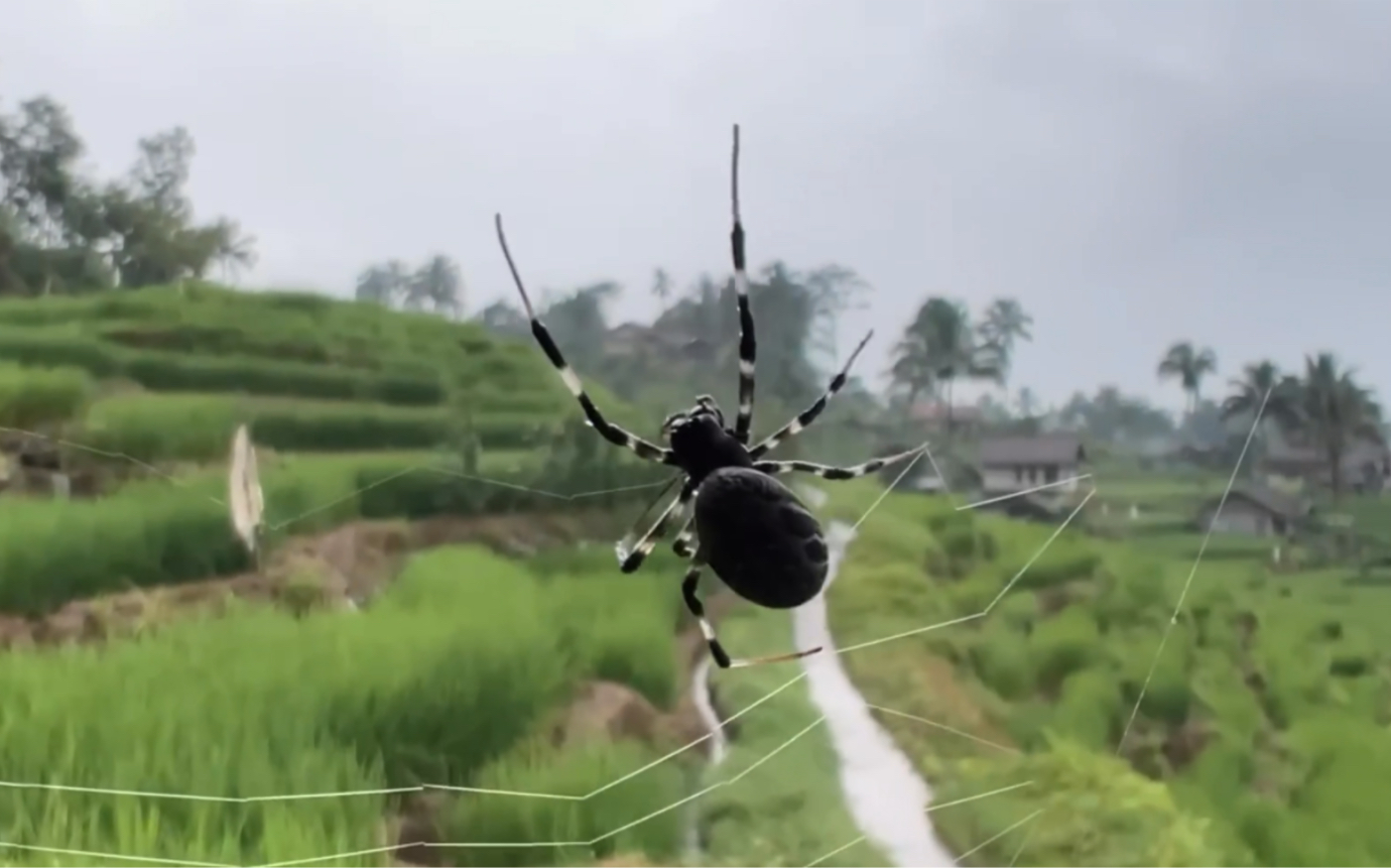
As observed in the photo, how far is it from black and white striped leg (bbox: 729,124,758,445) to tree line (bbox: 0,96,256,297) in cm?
46

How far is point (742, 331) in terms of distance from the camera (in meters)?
1.06

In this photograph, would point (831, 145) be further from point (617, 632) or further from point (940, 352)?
point (617, 632)

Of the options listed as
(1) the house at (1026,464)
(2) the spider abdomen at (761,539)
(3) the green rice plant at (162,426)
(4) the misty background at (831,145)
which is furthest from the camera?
(1) the house at (1026,464)

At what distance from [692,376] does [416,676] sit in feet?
1.29

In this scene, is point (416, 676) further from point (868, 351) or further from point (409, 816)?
point (868, 351)

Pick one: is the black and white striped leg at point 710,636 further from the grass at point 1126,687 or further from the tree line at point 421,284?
the tree line at point 421,284

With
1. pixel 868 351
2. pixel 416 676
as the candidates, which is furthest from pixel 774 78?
pixel 416 676

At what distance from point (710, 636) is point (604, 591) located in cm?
10

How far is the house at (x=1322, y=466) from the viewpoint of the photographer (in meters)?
1.20

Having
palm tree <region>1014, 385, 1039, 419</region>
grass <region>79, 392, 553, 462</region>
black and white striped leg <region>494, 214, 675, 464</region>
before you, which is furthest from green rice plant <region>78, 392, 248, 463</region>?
palm tree <region>1014, 385, 1039, 419</region>

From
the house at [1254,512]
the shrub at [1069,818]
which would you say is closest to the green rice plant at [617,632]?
the shrub at [1069,818]

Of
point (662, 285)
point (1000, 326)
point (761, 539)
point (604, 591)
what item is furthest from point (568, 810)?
point (1000, 326)

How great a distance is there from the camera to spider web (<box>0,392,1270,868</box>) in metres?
0.89

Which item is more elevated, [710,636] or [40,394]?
[40,394]
